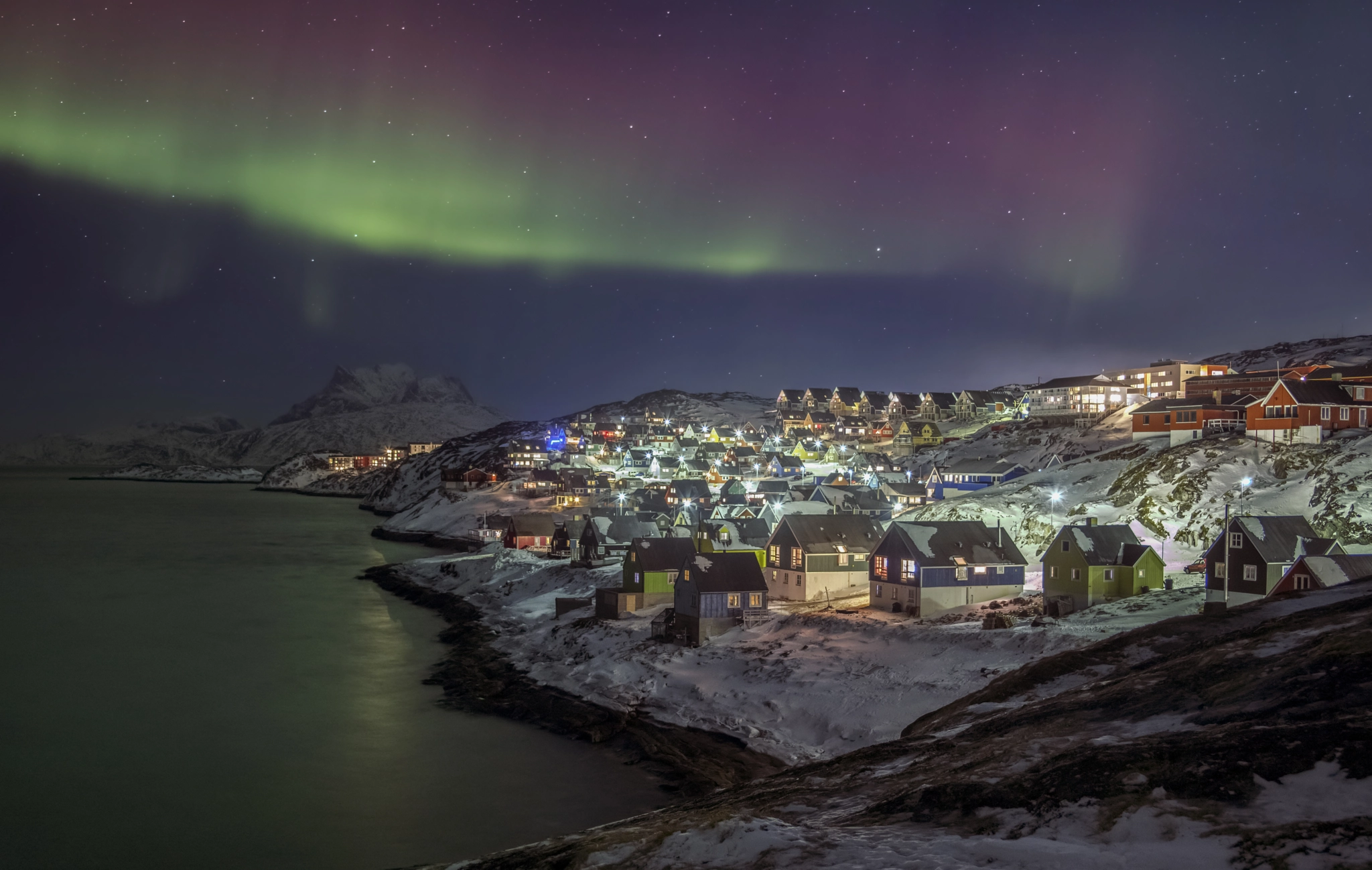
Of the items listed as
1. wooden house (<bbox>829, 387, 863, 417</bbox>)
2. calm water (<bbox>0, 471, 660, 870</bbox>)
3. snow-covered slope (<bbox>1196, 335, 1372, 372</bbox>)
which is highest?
snow-covered slope (<bbox>1196, 335, 1372, 372</bbox>)

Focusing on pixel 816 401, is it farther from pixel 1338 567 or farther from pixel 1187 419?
pixel 1338 567

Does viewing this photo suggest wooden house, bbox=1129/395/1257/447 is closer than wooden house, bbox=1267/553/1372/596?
No

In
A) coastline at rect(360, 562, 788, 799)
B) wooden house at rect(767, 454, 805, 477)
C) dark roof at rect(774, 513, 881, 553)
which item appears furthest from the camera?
wooden house at rect(767, 454, 805, 477)

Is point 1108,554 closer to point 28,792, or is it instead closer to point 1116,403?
point 28,792

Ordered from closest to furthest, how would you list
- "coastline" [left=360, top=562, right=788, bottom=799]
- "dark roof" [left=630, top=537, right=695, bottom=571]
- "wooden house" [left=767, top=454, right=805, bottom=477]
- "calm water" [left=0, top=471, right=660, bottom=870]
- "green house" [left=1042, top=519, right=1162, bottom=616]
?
1. "calm water" [left=0, top=471, right=660, bottom=870]
2. "coastline" [left=360, top=562, right=788, bottom=799]
3. "green house" [left=1042, top=519, right=1162, bottom=616]
4. "dark roof" [left=630, top=537, right=695, bottom=571]
5. "wooden house" [left=767, top=454, right=805, bottom=477]

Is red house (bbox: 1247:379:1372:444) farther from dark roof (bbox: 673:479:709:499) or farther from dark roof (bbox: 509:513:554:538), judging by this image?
dark roof (bbox: 509:513:554:538)

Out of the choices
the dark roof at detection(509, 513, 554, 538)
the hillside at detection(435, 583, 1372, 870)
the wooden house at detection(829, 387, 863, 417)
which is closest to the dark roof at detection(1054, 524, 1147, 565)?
the hillside at detection(435, 583, 1372, 870)
